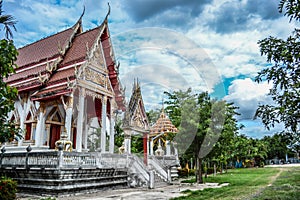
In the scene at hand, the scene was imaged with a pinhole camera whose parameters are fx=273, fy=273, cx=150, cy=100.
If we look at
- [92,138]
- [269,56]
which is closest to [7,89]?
[269,56]

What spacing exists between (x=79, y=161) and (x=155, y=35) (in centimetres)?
778

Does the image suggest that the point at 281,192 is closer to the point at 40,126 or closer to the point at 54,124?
the point at 40,126

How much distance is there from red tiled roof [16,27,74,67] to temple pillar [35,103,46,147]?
3.33 metres

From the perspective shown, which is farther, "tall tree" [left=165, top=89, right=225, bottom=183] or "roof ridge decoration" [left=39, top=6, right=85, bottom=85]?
"tall tree" [left=165, top=89, right=225, bottom=183]

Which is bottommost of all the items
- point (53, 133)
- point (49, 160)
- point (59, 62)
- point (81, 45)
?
point (49, 160)

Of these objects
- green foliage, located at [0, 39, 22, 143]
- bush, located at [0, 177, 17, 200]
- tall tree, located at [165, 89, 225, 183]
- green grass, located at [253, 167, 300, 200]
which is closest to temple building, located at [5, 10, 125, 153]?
bush, located at [0, 177, 17, 200]

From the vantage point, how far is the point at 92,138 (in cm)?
2317

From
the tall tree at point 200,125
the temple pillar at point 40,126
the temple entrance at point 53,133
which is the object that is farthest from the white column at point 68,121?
the tall tree at point 200,125

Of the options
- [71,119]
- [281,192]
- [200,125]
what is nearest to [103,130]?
[71,119]

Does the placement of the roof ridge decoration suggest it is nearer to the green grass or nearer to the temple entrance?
the temple entrance

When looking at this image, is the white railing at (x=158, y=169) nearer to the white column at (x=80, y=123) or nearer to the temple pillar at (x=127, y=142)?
the temple pillar at (x=127, y=142)

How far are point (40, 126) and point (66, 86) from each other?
283 centimetres

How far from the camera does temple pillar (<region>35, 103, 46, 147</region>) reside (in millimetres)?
14320

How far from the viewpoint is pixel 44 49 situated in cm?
1797
